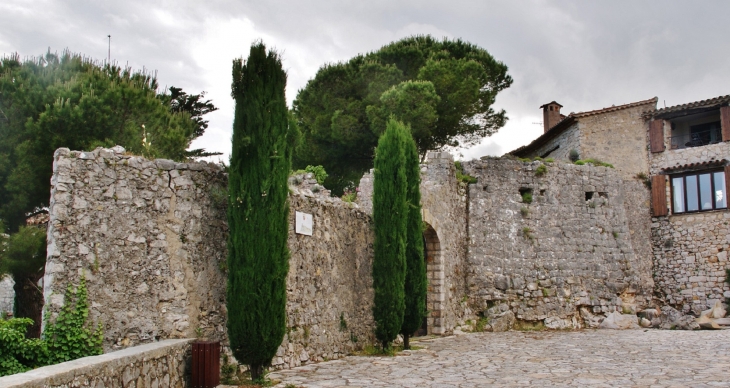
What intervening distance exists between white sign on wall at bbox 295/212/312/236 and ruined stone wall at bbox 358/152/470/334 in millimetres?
4934

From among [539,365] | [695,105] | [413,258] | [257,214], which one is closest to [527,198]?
[413,258]

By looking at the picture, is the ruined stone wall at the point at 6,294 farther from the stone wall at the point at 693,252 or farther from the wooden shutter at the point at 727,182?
the wooden shutter at the point at 727,182

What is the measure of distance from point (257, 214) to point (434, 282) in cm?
902

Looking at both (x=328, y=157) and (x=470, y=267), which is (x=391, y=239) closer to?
(x=470, y=267)

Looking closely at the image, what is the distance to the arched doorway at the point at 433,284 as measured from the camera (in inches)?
639

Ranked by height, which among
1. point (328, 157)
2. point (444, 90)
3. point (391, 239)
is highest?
point (444, 90)

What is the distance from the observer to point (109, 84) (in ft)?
52.3

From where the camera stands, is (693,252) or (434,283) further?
(693,252)

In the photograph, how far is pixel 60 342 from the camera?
7.26m

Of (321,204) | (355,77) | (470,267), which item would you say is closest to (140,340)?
(321,204)

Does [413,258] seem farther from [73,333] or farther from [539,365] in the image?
[73,333]

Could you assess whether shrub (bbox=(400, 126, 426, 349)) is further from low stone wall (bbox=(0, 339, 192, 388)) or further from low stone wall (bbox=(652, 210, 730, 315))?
low stone wall (bbox=(652, 210, 730, 315))

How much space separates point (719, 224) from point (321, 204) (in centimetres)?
1596

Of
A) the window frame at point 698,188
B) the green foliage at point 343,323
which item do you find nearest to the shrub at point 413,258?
the green foliage at point 343,323
